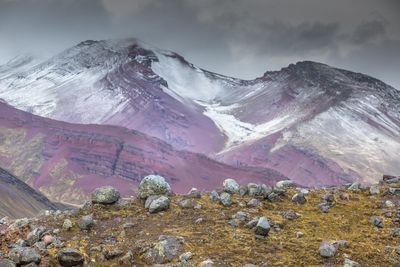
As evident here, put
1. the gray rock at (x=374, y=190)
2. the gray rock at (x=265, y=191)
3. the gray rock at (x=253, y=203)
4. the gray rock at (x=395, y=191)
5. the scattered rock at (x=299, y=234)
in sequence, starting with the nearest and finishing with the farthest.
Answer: the scattered rock at (x=299, y=234) → the gray rock at (x=253, y=203) → the gray rock at (x=265, y=191) → the gray rock at (x=395, y=191) → the gray rock at (x=374, y=190)

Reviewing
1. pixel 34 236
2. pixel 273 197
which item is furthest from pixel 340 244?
pixel 34 236

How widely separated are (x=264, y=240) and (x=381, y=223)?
10.4 ft

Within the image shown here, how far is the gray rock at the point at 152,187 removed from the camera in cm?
1534

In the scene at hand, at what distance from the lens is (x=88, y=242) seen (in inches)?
507

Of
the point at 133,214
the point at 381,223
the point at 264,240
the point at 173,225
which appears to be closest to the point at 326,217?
the point at 381,223

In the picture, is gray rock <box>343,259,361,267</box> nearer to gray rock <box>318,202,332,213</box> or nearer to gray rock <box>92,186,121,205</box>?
gray rock <box>318,202,332,213</box>

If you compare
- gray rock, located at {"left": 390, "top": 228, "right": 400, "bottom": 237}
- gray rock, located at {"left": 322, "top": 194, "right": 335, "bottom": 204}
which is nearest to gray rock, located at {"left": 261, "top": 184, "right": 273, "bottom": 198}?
gray rock, located at {"left": 322, "top": 194, "right": 335, "bottom": 204}

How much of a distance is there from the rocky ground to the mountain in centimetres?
12604

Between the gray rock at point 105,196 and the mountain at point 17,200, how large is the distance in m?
125

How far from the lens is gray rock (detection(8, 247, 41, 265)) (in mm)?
11438

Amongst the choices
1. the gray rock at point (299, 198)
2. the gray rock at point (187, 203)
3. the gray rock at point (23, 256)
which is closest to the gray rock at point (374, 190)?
the gray rock at point (299, 198)

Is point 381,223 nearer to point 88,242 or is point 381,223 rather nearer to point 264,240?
point 264,240

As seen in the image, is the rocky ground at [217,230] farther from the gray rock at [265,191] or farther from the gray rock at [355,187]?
the gray rock at [355,187]

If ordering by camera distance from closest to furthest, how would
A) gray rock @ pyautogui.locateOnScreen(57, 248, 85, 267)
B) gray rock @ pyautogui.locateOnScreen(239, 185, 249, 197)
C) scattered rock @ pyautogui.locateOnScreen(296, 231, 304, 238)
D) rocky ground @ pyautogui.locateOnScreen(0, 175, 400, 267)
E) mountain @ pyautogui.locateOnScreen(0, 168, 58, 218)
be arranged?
gray rock @ pyautogui.locateOnScreen(57, 248, 85, 267), rocky ground @ pyautogui.locateOnScreen(0, 175, 400, 267), scattered rock @ pyautogui.locateOnScreen(296, 231, 304, 238), gray rock @ pyautogui.locateOnScreen(239, 185, 249, 197), mountain @ pyautogui.locateOnScreen(0, 168, 58, 218)
